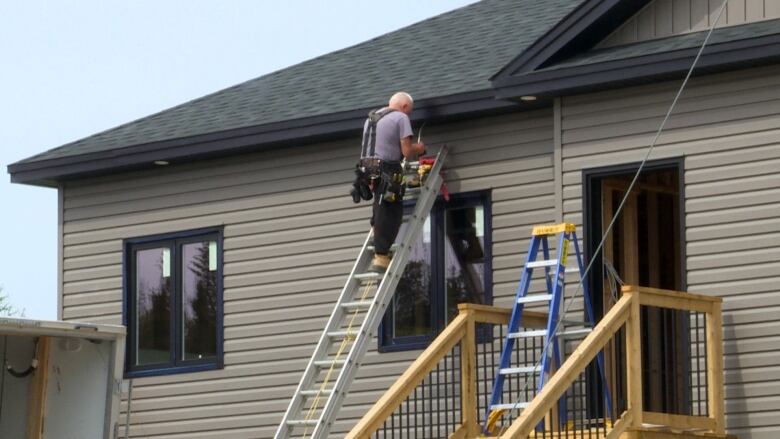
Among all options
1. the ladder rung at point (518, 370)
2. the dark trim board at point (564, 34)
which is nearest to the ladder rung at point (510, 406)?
the ladder rung at point (518, 370)

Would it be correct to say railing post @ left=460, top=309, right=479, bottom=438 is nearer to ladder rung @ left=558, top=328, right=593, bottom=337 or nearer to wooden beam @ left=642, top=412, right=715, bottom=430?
ladder rung @ left=558, top=328, right=593, bottom=337

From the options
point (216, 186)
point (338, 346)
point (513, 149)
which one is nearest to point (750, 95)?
point (513, 149)

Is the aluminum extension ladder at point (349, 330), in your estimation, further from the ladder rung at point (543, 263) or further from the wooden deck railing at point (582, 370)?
the ladder rung at point (543, 263)

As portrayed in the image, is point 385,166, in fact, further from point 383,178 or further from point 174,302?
point 174,302

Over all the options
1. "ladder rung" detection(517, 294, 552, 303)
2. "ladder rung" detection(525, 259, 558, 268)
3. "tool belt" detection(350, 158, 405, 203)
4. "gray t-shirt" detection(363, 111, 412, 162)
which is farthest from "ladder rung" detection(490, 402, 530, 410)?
"gray t-shirt" detection(363, 111, 412, 162)

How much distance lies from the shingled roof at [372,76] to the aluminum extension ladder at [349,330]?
128cm

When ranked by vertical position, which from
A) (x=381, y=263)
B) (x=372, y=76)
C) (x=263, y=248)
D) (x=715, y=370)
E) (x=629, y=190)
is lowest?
(x=715, y=370)

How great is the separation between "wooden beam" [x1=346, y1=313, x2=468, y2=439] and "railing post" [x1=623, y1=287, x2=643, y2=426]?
1.79 m

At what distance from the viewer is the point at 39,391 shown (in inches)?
615

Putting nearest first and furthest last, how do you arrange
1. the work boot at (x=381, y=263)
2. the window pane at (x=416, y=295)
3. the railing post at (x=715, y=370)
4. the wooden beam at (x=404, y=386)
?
the railing post at (x=715, y=370) → the wooden beam at (x=404, y=386) → the work boot at (x=381, y=263) → the window pane at (x=416, y=295)

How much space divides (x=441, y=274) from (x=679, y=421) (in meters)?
→ 4.12

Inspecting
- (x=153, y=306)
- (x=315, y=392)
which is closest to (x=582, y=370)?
(x=315, y=392)

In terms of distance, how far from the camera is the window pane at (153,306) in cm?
2233

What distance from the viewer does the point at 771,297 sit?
1755 centimetres
